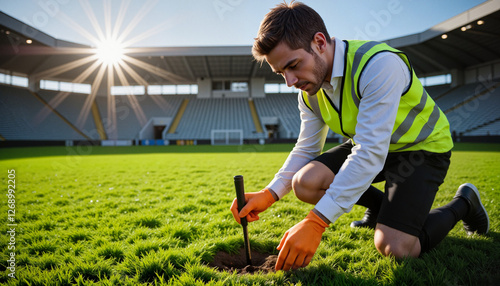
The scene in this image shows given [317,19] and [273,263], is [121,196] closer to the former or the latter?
[273,263]

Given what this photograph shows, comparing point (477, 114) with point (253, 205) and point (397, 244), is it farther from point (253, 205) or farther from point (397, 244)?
point (253, 205)

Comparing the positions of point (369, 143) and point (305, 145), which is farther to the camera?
point (305, 145)

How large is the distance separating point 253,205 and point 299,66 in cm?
99

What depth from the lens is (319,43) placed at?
178 centimetres

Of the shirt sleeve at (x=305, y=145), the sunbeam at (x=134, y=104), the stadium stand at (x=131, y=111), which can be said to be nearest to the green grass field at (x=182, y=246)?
the shirt sleeve at (x=305, y=145)

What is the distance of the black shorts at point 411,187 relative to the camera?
1.85 meters

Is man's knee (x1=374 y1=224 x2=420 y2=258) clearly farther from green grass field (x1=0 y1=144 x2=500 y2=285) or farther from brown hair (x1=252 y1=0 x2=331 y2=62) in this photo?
brown hair (x1=252 y1=0 x2=331 y2=62)

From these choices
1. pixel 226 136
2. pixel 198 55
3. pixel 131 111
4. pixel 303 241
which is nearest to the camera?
pixel 303 241

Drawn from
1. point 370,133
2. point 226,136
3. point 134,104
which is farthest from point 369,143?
point 134,104

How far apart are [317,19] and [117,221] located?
2.60 meters

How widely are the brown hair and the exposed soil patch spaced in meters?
1.40

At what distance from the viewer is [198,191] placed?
4.39 meters

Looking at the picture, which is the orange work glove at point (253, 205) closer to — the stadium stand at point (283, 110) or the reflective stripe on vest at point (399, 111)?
the reflective stripe on vest at point (399, 111)

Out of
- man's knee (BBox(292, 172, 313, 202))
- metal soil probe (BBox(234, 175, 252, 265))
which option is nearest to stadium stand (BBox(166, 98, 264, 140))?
man's knee (BBox(292, 172, 313, 202))
